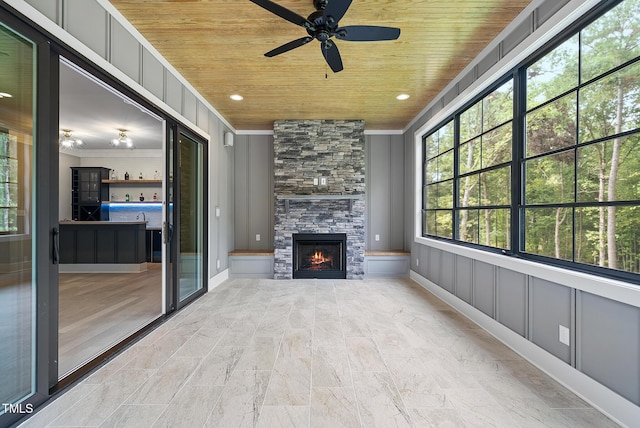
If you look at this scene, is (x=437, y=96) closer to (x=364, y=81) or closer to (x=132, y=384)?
(x=364, y=81)

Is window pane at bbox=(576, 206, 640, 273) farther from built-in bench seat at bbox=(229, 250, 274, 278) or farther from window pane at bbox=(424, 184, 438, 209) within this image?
built-in bench seat at bbox=(229, 250, 274, 278)

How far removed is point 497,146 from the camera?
275 centimetres

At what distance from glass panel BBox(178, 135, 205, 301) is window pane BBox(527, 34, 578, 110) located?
364 centimetres

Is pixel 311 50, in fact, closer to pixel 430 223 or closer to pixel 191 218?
pixel 191 218

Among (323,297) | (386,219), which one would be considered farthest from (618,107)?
(386,219)

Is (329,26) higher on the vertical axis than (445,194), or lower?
higher

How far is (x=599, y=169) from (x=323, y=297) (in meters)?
3.07

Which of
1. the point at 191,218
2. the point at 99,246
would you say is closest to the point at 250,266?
the point at 191,218

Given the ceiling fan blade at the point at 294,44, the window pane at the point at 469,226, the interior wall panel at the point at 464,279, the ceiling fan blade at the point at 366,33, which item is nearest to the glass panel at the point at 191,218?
the ceiling fan blade at the point at 294,44

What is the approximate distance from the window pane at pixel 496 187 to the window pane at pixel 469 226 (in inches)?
9.8

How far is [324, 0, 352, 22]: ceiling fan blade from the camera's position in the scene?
1.82 meters

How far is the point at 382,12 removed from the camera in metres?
2.27

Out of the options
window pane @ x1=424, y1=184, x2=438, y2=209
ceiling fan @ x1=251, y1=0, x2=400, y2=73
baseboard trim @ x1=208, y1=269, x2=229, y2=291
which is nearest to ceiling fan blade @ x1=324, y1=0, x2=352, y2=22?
ceiling fan @ x1=251, y1=0, x2=400, y2=73

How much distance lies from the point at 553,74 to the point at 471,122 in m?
1.17
